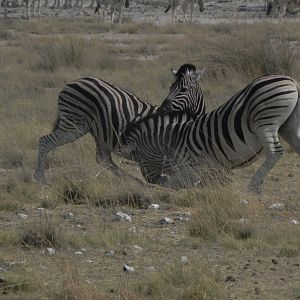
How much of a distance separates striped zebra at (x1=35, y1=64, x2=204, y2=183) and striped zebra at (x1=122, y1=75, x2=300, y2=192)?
307mm

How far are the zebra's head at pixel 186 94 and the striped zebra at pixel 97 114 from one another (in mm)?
12

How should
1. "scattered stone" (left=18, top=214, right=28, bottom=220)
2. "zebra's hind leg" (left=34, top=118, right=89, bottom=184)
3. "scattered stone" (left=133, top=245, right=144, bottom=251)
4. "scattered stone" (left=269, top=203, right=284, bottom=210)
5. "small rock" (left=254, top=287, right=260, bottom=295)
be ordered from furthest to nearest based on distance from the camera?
1. "zebra's hind leg" (left=34, top=118, right=89, bottom=184)
2. "scattered stone" (left=269, top=203, right=284, bottom=210)
3. "scattered stone" (left=18, top=214, right=28, bottom=220)
4. "scattered stone" (left=133, top=245, right=144, bottom=251)
5. "small rock" (left=254, top=287, right=260, bottom=295)

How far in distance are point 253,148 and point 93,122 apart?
2.16m

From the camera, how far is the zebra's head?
11062 millimetres

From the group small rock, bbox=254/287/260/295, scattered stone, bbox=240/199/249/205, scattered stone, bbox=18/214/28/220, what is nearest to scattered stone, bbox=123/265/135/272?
small rock, bbox=254/287/260/295

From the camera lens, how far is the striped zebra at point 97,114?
10789 mm

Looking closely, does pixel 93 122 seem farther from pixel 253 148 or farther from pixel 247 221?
pixel 247 221

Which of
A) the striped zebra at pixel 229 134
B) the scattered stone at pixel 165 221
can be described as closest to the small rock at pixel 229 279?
the scattered stone at pixel 165 221

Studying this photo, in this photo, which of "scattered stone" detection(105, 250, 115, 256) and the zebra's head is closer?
"scattered stone" detection(105, 250, 115, 256)

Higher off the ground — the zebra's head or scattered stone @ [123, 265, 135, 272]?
the zebra's head

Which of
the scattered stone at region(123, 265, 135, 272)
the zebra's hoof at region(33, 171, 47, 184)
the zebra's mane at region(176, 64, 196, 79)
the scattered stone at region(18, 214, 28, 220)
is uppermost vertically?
the zebra's mane at region(176, 64, 196, 79)

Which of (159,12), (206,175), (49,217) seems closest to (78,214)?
(49,217)

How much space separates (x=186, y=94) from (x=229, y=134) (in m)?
1.41

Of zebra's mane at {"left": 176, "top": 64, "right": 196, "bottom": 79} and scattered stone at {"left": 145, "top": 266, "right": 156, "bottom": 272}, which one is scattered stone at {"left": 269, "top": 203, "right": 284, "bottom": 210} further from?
zebra's mane at {"left": 176, "top": 64, "right": 196, "bottom": 79}
